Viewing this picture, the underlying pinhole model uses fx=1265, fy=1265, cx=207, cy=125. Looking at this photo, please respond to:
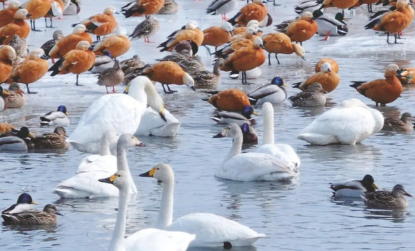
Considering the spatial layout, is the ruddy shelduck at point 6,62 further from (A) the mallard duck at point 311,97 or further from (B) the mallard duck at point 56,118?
(A) the mallard duck at point 311,97

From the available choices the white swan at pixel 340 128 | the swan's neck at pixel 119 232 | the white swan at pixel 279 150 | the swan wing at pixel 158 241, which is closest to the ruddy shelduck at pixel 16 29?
the white swan at pixel 340 128

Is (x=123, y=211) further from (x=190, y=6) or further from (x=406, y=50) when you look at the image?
(x=190, y=6)

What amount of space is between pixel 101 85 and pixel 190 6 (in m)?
9.52

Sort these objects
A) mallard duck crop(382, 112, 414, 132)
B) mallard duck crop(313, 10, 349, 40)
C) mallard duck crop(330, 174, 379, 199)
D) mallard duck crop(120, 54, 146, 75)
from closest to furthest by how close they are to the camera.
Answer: mallard duck crop(330, 174, 379, 199) → mallard duck crop(382, 112, 414, 132) → mallard duck crop(120, 54, 146, 75) → mallard duck crop(313, 10, 349, 40)

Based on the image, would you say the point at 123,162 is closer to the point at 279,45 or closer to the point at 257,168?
the point at 257,168

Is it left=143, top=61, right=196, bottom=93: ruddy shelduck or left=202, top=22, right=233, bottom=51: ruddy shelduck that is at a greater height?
left=143, top=61, right=196, bottom=93: ruddy shelduck

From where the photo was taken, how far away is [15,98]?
15.8 metres

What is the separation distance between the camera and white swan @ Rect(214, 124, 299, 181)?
11.6 metres

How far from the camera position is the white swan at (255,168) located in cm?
1165

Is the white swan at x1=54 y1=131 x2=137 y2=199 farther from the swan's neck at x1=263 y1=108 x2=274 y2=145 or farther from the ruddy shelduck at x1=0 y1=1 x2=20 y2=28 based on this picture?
the ruddy shelduck at x1=0 y1=1 x2=20 y2=28

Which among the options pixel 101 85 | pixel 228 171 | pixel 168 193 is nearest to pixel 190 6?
pixel 101 85

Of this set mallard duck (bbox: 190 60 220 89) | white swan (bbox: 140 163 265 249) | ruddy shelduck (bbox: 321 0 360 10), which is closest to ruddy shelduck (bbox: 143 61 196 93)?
mallard duck (bbox: 190 60 220 89)

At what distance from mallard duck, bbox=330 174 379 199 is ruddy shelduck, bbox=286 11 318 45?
9.79 meters

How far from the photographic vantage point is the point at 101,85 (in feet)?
56.6
